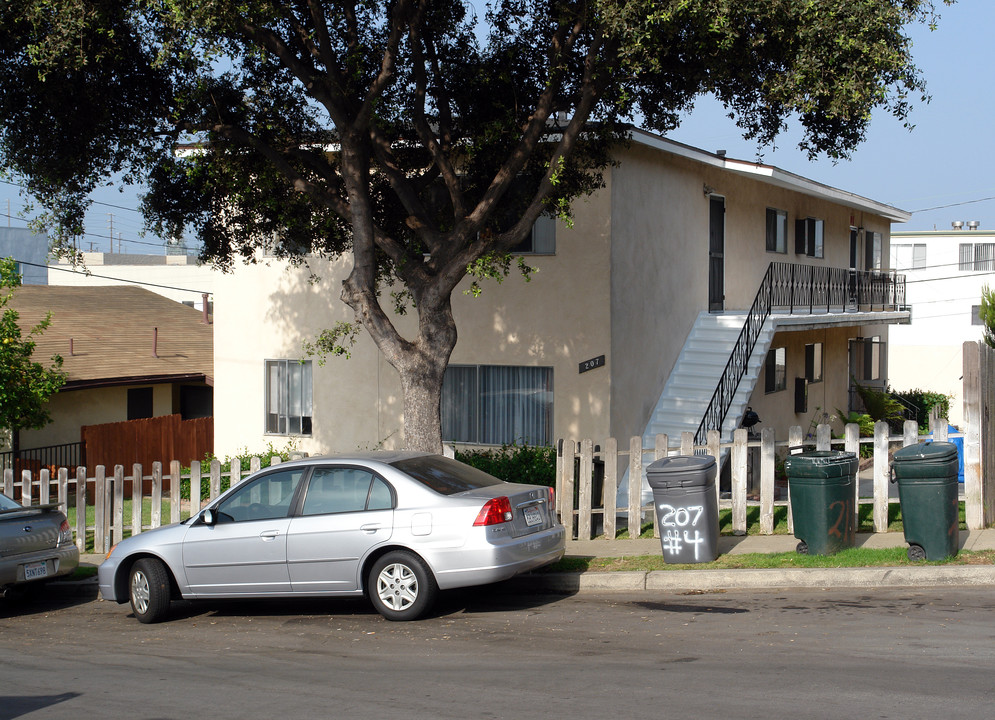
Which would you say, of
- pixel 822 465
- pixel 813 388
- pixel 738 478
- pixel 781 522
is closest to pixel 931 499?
pixel 822 465

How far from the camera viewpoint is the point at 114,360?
2341 centimetres

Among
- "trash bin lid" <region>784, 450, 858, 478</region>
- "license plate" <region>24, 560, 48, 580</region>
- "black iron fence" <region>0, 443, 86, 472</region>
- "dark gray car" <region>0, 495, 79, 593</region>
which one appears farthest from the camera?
"black iron fence" <region>0, 443, 86, 472</region>

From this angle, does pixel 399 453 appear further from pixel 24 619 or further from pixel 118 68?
pixel 118 68

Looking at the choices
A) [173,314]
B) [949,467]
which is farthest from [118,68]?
[173,314]

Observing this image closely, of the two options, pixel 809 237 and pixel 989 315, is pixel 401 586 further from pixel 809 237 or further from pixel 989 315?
pixel 989 315

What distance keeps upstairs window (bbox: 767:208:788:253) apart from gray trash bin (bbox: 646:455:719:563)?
13212 mm

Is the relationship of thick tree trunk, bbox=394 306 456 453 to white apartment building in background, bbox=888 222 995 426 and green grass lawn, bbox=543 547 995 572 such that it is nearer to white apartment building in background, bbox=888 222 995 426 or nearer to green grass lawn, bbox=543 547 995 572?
green grass lawn, bbox=543 547 995 572

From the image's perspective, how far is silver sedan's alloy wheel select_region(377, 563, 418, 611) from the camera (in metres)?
8.73

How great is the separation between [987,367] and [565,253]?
6.84 m

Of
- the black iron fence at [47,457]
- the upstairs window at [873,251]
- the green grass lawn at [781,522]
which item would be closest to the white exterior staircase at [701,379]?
the green grass lawn at [781,522]

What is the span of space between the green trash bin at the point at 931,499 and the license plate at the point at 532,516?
338 cm

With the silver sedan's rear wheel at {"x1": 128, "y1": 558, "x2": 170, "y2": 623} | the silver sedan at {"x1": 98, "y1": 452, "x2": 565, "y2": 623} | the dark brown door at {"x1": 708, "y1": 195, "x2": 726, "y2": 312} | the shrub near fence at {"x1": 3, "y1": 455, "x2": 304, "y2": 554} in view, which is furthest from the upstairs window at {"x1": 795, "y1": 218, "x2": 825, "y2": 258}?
the silver sedan's rear wheel at {"x1": 128, "y1": 558, "x2": 170, "y2": 623}

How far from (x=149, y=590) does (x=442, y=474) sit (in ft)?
10.1

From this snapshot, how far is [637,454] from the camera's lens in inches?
462
